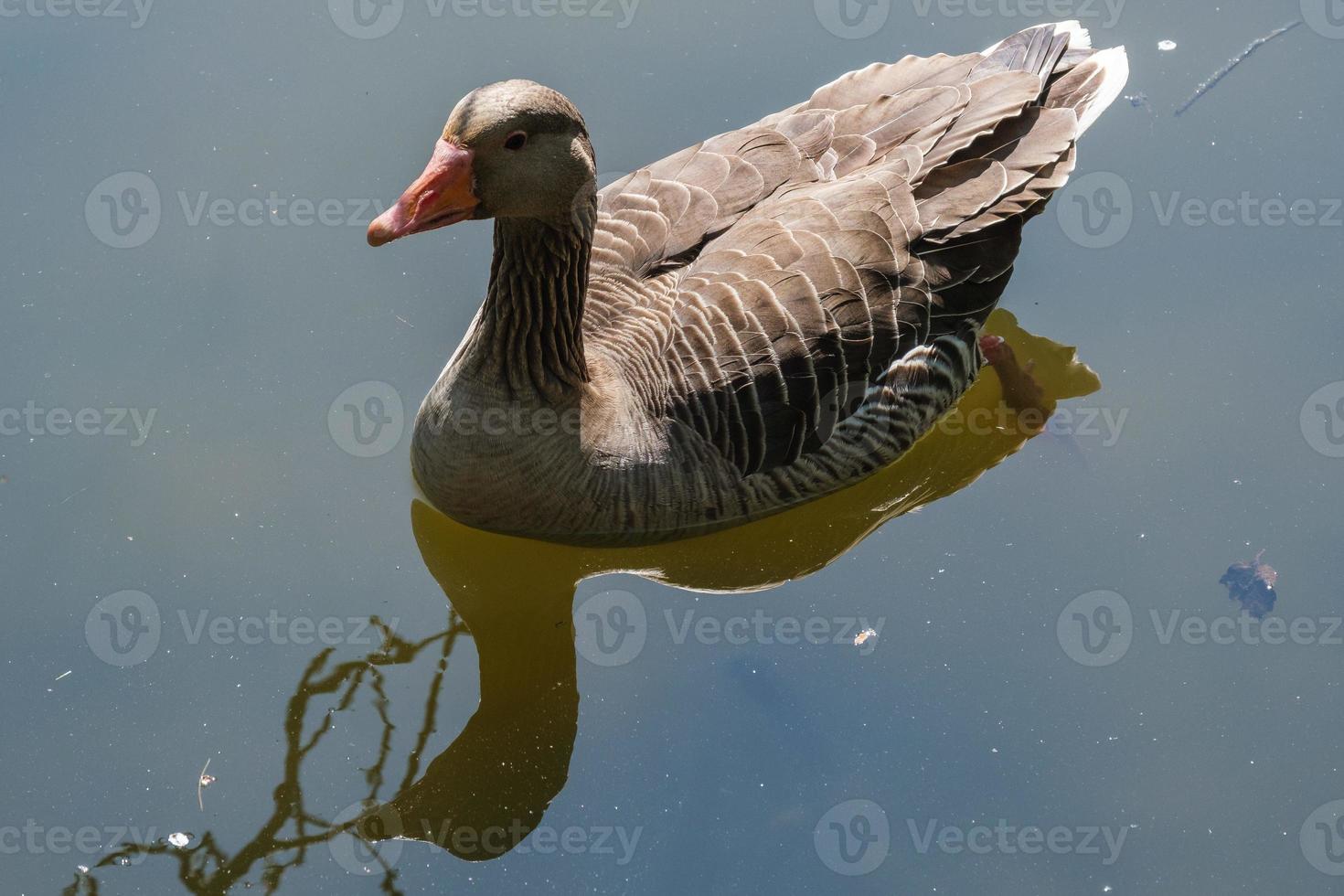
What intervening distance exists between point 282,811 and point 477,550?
1.64 meters

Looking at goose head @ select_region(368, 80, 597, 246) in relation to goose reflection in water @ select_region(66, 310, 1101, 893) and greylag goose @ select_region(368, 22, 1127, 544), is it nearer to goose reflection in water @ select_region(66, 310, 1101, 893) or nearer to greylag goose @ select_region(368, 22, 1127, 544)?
greylag goose @ select_region(368, 22, 1127, 544)

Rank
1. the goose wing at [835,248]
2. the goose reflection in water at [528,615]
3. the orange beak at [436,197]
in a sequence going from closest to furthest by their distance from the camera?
1. the orange beak at [436,197]
2. the goose reflection in water at [528,615]
3. the goose wing at [835,248]

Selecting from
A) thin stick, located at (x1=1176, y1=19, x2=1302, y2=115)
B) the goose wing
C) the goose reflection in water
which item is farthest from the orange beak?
thin stick, located at (x1=1176, y1=19, x2=1302, y2=115)

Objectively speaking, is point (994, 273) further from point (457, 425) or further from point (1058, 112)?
point (457, 425)

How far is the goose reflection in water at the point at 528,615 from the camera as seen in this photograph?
6.24 meters


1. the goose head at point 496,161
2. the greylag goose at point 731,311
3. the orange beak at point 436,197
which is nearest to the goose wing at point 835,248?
the greylag goose at point 731,311

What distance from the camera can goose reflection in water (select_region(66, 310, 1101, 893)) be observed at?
246 inches

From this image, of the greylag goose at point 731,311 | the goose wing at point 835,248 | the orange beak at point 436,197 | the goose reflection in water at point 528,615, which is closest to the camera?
the orange beak at point 436,197

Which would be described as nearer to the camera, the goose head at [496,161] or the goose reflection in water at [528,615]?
the goose head at [496,161]

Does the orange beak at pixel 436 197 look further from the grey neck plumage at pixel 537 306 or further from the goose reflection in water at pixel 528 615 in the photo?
the goose reflection in water at pixel 528 615

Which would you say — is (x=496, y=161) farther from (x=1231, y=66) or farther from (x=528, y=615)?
(x=1231, y=66)

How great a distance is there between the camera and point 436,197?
587cm

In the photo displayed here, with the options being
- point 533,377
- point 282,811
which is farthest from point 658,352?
point 282,811

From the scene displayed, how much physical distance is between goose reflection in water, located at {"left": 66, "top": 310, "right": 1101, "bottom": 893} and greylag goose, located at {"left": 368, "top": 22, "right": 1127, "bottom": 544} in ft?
0.73
